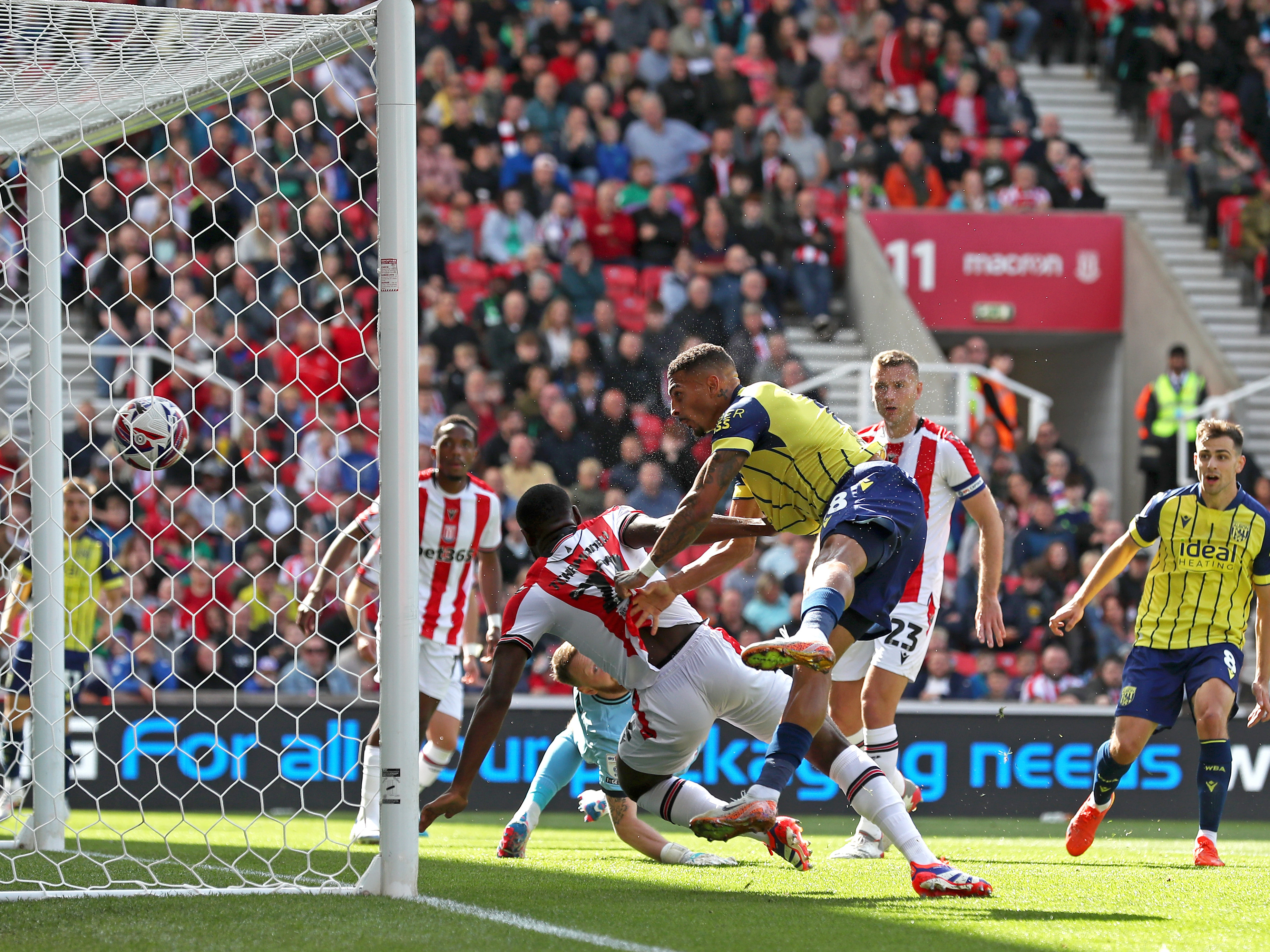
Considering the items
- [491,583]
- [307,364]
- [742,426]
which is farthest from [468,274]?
[742,426]

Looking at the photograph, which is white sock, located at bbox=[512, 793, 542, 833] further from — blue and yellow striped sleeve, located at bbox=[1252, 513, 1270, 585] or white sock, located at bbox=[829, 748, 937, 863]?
blue and yellow striped sleeve, located at bbox=[1252, 513, 1270, 585]

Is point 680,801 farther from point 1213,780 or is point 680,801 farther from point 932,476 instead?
point 1213,780

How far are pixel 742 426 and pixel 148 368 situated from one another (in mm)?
8270

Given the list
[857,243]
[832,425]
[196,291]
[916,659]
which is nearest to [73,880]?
[832,425]

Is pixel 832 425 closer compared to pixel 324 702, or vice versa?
pixel 832 425

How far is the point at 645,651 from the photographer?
5.50m


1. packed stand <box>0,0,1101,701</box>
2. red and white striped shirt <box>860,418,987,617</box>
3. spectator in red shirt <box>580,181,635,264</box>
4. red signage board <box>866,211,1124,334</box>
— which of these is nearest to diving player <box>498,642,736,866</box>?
red and white striped shirt <box>860,418,987,617</box>

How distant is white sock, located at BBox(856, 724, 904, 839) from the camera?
694cm

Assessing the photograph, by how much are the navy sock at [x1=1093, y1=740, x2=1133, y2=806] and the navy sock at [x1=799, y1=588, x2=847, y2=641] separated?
2.40 meters

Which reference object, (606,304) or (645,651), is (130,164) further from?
(645,651)

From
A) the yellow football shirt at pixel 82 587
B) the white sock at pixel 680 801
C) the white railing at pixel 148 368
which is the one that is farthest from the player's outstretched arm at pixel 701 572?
the white railing at pixel 148 368

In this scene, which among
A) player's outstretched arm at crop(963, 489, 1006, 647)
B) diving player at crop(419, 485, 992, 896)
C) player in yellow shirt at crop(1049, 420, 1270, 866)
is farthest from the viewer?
player's outstretched arm at crop(963, 489, 1006, 647)

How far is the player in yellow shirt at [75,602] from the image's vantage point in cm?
840

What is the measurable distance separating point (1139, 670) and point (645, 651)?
276 centimetres
